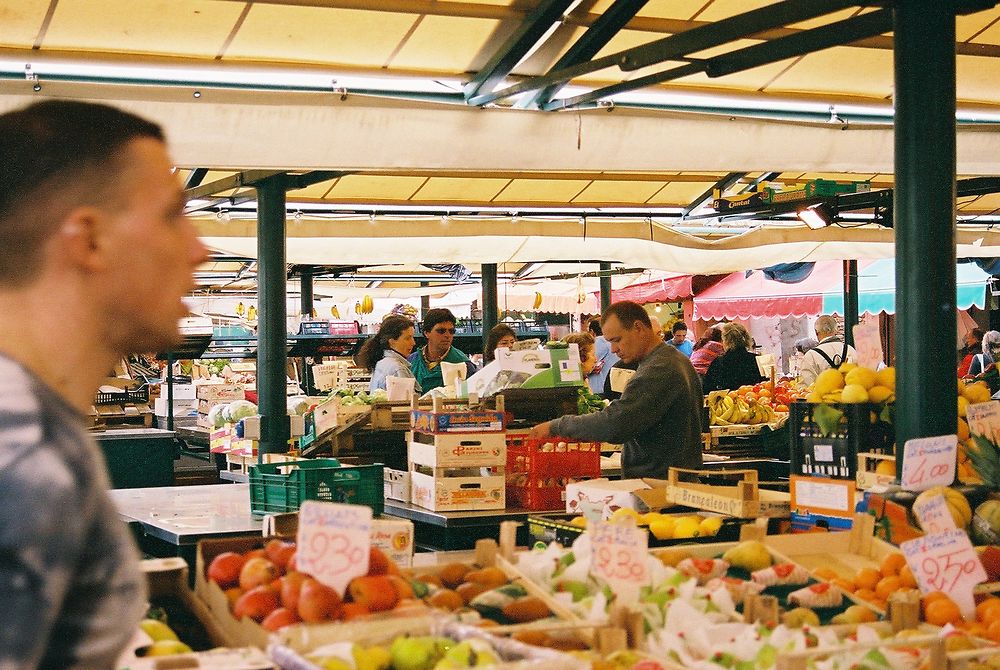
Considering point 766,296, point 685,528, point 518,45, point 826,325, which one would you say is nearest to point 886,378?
point 685,528

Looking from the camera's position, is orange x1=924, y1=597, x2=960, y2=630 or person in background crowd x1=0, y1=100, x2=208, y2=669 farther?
orange x1=924, y1=597, x2=960, y2=630

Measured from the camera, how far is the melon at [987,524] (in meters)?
3.61

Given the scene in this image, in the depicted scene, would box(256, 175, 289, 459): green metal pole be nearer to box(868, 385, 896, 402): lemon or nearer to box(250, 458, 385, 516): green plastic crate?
box(250, 458, 385, 516): green plastic crate

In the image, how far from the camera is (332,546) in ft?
7.68

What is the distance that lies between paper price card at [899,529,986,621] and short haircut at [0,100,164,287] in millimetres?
2412

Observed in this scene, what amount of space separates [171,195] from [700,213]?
8.59m

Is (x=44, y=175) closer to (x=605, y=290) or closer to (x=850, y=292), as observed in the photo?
(x=605, y=290)

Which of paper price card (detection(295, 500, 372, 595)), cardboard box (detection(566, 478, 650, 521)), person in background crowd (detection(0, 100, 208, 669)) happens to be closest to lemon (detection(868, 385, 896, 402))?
cardboard box (detection(566, 478, 650, 521))

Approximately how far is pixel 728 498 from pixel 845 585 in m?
0.83

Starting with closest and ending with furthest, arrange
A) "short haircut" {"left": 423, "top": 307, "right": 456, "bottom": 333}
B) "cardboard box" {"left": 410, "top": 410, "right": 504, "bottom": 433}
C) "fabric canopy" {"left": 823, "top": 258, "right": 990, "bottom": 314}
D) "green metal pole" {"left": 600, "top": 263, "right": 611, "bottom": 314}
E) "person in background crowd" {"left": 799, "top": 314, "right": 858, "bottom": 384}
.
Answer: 1. "cardboard box" {"left": 410, "top": 410, "right": 504, "bottom": 433}
2. "short haircut" {"left": 423, "top": 307, "right": 456, "bottom": 333}
3. "person in background crowd" {"left": 799, "top": 314, "right": 858, "bottom": 384}
4. "green metal pole" {"left": 600, "top": 263, "right": 611, "bottom": 314}
5. "fabric canopy" {"left": 823, "top": 258, "right": 990, "bottom": 314}

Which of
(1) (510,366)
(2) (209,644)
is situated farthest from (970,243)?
(2) (209,644)

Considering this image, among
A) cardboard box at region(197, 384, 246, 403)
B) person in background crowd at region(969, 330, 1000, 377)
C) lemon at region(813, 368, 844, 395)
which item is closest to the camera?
lemon at region(813, 368, 844, 395)

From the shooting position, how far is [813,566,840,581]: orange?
318cm

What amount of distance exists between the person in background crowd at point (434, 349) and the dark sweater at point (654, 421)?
232 cm
